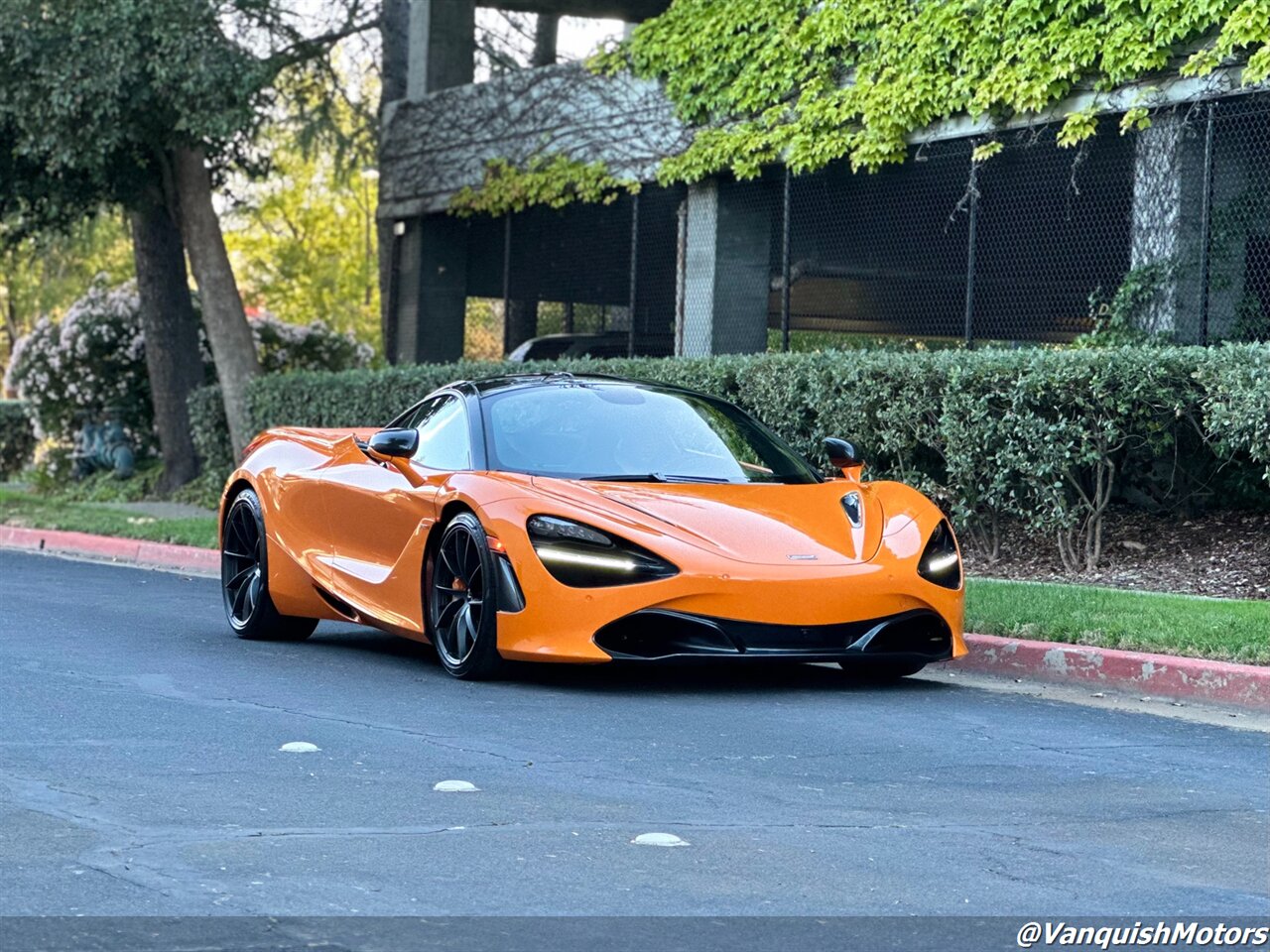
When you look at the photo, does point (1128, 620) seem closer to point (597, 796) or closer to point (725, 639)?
point (725, 639)

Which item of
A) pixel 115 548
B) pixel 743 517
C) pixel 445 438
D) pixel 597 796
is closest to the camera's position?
pixel 597 796

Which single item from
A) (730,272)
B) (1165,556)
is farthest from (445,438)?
(730,272)

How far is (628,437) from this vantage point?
30.2ft

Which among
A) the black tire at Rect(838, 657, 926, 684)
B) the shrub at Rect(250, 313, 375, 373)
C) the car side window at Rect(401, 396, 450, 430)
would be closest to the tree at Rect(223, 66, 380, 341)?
the shrub at Rect(250, 313, 375, 373)

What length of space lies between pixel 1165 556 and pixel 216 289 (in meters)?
13.1

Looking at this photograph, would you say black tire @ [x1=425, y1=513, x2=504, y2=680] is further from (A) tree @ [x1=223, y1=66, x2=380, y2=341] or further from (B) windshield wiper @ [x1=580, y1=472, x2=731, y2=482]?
(A) tree @ [x1=223, y1=66, x2=380, y2=341]

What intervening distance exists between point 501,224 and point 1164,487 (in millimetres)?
11256

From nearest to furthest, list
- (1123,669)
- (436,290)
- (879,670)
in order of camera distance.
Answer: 1. (1123,669)
2. (879,670)
3. (436,290)

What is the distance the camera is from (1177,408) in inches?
463

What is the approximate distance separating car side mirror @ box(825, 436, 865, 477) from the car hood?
542 millimetres

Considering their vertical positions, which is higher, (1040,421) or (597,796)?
(1040,421)

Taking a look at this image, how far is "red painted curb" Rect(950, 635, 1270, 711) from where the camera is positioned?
8.54 metres

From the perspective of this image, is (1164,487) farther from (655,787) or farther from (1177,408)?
(655,787)

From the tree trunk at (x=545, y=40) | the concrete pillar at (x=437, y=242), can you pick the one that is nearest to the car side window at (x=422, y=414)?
the concrete pillar at (x=437, y=242)
